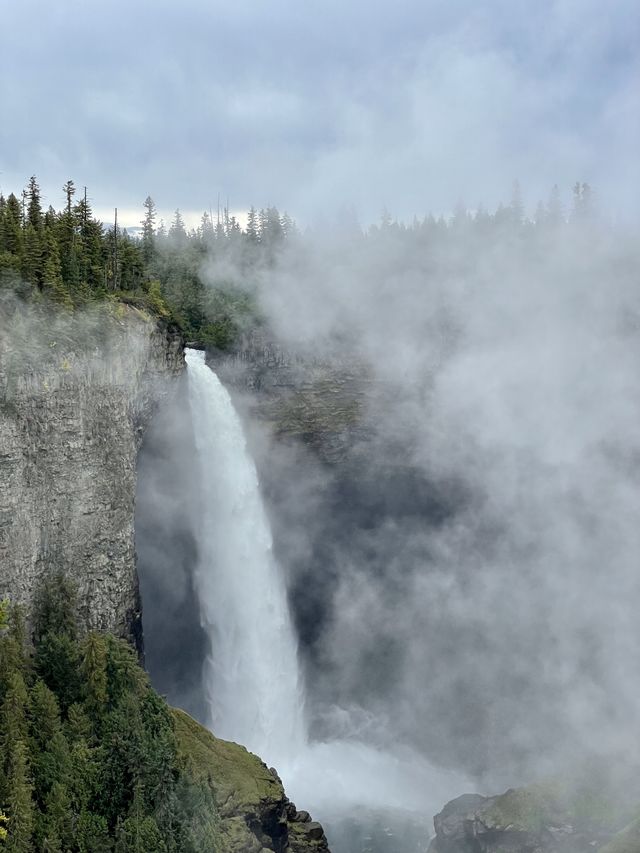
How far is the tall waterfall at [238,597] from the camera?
5506 cm

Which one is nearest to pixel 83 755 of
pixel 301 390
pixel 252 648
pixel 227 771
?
pixel 227 771

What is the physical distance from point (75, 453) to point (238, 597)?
2126 cm

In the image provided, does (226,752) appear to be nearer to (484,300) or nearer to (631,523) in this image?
(631,523)

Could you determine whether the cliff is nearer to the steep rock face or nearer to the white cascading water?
the white cascading water

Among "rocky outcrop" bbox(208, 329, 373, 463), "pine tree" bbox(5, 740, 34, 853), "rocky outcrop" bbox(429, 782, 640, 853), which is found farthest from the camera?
"rocky outcrop" bbox(208, 329, 373, 463)

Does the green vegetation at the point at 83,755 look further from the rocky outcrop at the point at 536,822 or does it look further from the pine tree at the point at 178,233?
the pine tree at the point at 178,233

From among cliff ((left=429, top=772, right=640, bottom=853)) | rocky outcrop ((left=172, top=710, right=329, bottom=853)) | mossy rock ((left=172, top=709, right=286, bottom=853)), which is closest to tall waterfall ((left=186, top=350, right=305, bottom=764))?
rocky outcrop ((left=172, top=710, right=329, bottom=853))

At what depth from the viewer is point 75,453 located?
40.3 metres

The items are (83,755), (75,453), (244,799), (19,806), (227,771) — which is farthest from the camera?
(227,771)

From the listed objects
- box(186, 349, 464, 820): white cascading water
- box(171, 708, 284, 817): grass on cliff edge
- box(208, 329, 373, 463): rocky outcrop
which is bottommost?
box(171, 708, 284, 817): grass on cliff edge

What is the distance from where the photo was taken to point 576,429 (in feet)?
222

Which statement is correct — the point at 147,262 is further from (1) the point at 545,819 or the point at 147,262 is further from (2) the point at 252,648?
(1) the point at 545,819

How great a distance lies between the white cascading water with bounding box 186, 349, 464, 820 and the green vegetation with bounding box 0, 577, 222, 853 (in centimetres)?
1675

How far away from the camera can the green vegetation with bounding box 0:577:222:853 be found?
31125mm
